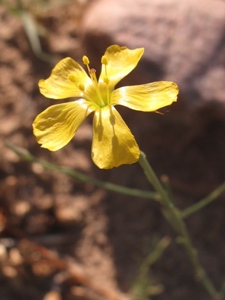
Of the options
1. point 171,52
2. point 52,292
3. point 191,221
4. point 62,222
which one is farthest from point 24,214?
point 171,52

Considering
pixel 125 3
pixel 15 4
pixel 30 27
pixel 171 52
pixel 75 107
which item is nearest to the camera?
pixel 75 107

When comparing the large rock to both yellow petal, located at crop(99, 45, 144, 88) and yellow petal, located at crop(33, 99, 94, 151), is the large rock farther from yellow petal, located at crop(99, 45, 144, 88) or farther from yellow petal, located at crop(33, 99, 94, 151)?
yellow petal, located at crop(33, 99, 94, 151)

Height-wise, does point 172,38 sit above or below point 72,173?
above

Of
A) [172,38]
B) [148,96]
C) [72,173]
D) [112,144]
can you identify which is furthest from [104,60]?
[172,38]

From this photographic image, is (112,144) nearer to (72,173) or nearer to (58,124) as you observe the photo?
(58,124)

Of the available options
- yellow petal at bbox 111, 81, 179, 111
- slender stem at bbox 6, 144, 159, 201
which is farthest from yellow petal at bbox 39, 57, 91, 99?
slender stem at bbox 6, 144, 159, 201

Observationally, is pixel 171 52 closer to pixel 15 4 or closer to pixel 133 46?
pixel 133 46
